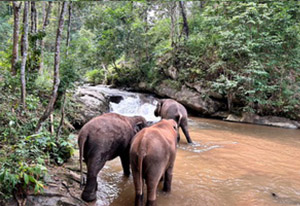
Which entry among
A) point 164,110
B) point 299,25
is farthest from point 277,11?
point 164,110

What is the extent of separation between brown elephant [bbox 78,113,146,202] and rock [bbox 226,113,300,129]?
989cm

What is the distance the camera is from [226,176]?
448cm

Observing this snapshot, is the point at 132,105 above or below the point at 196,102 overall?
below

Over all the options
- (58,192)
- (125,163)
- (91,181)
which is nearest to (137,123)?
(125,163)

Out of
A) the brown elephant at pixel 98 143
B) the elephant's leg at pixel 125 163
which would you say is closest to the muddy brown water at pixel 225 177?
the elephant's leg at pixel 125 163

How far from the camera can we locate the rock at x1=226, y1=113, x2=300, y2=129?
10.8 m

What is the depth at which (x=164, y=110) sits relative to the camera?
694 centimetres

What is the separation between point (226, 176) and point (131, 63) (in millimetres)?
16151

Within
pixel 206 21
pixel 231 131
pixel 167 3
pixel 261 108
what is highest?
pixel 167 3

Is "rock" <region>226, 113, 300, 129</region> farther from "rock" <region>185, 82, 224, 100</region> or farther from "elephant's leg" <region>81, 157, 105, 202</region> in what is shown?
"elephant's leg" <region>81, 157, 105, 202</region>

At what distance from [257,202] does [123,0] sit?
52.2 ft

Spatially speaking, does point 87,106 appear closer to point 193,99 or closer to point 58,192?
point 58,192

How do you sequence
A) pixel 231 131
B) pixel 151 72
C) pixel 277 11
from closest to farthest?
pixel 231 131 < pixel 277 11 < pixel 151 72

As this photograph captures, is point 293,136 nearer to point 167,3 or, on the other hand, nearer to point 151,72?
point 151,72
